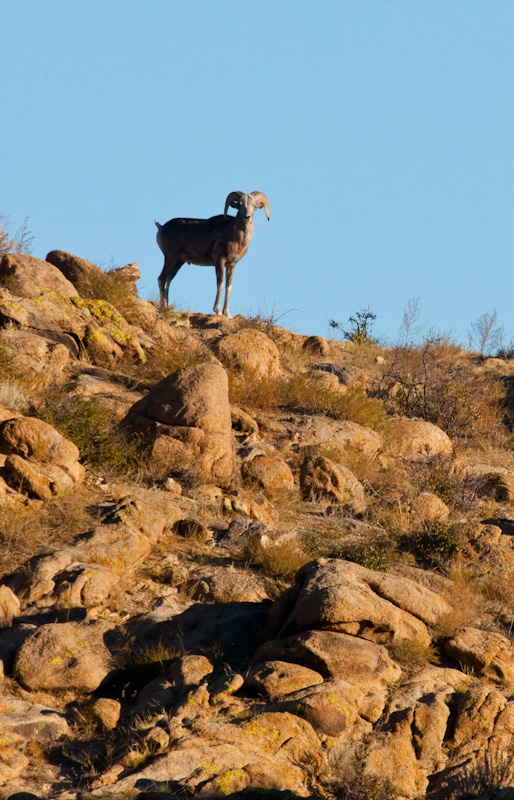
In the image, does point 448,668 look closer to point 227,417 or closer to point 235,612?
point 235,612

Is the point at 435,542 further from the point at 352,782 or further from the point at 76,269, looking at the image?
the point at 76,269

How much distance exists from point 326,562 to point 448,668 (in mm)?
1252

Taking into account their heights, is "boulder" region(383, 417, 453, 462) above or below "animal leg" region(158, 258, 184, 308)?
below

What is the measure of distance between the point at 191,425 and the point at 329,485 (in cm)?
190

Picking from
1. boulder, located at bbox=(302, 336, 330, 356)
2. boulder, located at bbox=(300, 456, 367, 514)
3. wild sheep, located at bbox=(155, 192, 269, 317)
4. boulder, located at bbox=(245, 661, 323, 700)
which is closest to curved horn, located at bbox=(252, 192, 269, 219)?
wild sheep, located at bbox=(155, 192, 269, 317)

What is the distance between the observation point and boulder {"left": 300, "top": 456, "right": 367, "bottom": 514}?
1087 centimetres

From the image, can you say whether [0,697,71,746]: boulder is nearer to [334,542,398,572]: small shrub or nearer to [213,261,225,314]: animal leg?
[334,542,398,572]: small shrub

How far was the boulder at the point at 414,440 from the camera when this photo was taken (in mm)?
13219

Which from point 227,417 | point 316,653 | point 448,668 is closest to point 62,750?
point 316,653

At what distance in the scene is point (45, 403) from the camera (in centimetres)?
1079

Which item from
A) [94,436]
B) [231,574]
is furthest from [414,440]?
[231,574]

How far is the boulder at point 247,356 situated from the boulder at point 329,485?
2945mm

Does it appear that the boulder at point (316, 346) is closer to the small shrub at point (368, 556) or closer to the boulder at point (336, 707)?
the small shrub at point (368, 556)

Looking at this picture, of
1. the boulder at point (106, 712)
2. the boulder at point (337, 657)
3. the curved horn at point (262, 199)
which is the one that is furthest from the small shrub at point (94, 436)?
the curved horn at point (262, 199)
